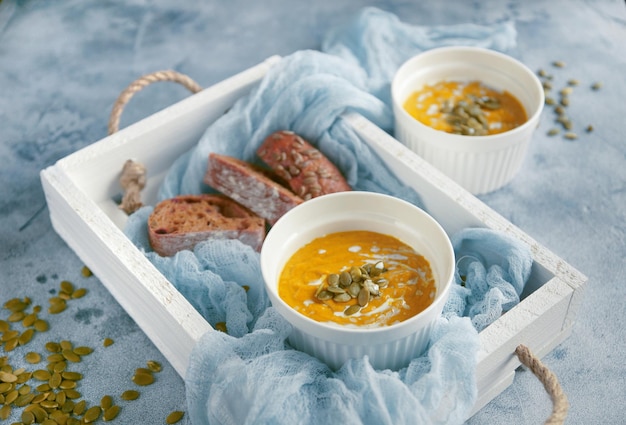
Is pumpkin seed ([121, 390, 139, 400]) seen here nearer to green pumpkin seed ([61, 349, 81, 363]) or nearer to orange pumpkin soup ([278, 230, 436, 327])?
green pumpkin seed ([61, 349, 81, 363])

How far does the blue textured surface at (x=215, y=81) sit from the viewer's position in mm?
2184

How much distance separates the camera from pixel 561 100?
10.1ft

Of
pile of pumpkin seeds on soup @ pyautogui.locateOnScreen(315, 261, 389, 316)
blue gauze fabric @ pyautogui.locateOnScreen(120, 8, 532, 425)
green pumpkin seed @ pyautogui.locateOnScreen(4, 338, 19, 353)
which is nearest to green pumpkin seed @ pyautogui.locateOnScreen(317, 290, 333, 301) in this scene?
pile of pumpkin seeds on soup @ pyautogui.locateOnScreen(315, 261, 389, 316)

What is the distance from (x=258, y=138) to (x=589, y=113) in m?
1.27

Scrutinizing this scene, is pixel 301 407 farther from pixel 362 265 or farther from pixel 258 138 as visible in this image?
pixel 258 138

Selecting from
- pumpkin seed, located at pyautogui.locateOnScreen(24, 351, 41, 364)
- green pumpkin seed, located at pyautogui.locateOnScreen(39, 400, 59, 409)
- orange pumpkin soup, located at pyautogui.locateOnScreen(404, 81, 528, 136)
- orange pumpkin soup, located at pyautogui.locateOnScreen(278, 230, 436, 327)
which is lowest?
pumpkin seed, located at pyautogui.locateOnScreen(24, 351, 41, 364)

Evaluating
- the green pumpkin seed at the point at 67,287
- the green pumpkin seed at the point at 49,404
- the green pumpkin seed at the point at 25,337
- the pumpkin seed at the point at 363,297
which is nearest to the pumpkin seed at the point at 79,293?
the green pumpkin seed at the point at 67,287

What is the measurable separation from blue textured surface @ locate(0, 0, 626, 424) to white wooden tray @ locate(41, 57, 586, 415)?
85 millimetres

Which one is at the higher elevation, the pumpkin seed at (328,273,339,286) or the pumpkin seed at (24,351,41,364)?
the pumpkin seed at (328,273,339,286)

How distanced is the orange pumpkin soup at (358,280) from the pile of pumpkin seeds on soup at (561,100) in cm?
115

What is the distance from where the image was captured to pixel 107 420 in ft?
6.81

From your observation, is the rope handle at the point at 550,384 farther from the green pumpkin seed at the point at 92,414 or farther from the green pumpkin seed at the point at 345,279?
the green pumpkin seed at the point at 92,414

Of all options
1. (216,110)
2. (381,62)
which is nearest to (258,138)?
(216,110)

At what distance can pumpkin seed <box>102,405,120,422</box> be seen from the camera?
2.07m
